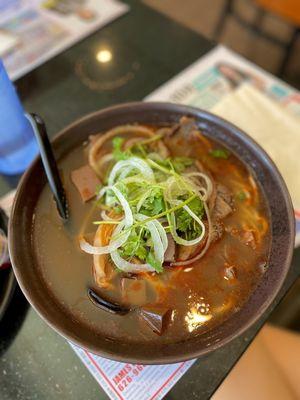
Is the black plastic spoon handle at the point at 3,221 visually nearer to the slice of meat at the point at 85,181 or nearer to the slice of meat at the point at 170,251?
the slice of meat at the point at 85,181

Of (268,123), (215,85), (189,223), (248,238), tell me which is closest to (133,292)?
(189,223)

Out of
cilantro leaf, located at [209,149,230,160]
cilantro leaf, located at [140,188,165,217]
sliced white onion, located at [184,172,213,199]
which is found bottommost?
cilantro leaf, located at [140,188,165,217]

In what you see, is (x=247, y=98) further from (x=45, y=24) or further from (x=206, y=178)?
(x=45, y=24)

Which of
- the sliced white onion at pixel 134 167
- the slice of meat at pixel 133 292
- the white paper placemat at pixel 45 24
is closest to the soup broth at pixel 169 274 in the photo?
the slice of meat at pixel 133 292

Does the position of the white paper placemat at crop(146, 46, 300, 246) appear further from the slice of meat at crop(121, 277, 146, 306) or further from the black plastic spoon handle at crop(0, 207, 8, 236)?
the black plastic spoon handle at crop(0, 207, 8, 236)

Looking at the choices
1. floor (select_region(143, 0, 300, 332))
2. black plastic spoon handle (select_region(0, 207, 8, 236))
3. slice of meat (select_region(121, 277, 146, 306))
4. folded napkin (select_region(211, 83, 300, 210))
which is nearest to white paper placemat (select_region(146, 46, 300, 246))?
folded napkin (select_region(211, 83, 300, 210))

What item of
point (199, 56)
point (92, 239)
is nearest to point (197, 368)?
point (92, 239)
